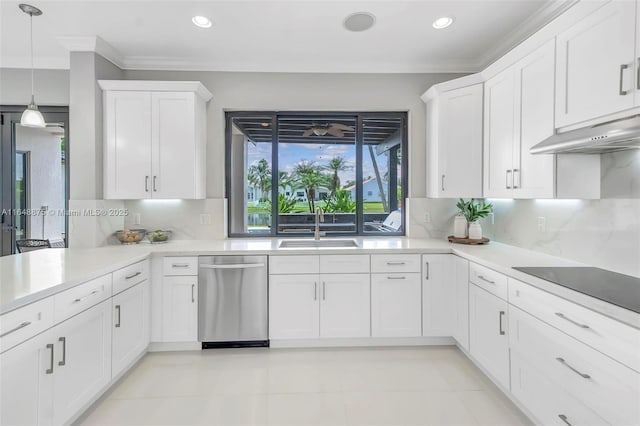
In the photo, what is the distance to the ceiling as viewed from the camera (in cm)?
242

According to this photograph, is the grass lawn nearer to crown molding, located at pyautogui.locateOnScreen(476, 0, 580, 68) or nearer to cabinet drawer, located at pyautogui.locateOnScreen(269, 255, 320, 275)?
cabinet drawer, located at pyautogui.locateOnScreen(269, 255, 320, 275)

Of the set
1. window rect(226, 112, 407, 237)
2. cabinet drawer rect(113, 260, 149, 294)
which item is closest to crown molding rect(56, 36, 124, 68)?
window rect(226, 112, 407, 237)

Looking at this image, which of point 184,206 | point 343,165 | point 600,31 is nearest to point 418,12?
point 600,31

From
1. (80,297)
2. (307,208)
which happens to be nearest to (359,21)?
(307,208)

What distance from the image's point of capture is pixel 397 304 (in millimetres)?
2883

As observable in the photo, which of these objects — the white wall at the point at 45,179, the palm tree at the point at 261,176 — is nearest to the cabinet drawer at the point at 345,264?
the palm tree at the point at 261,176

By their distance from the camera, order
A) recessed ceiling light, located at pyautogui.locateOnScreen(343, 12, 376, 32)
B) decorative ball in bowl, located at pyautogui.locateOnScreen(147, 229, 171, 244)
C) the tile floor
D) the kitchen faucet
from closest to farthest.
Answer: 1. the tile floor
2. recessed ceiling light, located at pyautogui.locateOnScreen(343, 12, 376, 32)
3. decorative ball in bowl, located at pyautogui.locateOnScreen(147, 229, 171, 244)
4. the kitchen faucet

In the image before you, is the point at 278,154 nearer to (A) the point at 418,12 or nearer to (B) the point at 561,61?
(A) the point at 418,12

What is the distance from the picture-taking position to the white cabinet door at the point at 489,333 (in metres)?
2.08

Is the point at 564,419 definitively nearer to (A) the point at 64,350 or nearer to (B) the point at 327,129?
(A) the point at 64,350

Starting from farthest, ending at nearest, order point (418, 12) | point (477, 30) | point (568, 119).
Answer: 1. point (477, 30)
2. point (418, 12)
3. point (568, 119)

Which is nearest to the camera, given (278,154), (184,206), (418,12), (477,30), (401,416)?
(401,416)

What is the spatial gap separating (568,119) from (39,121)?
12.3ft

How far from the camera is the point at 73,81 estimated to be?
2896 millimetres
